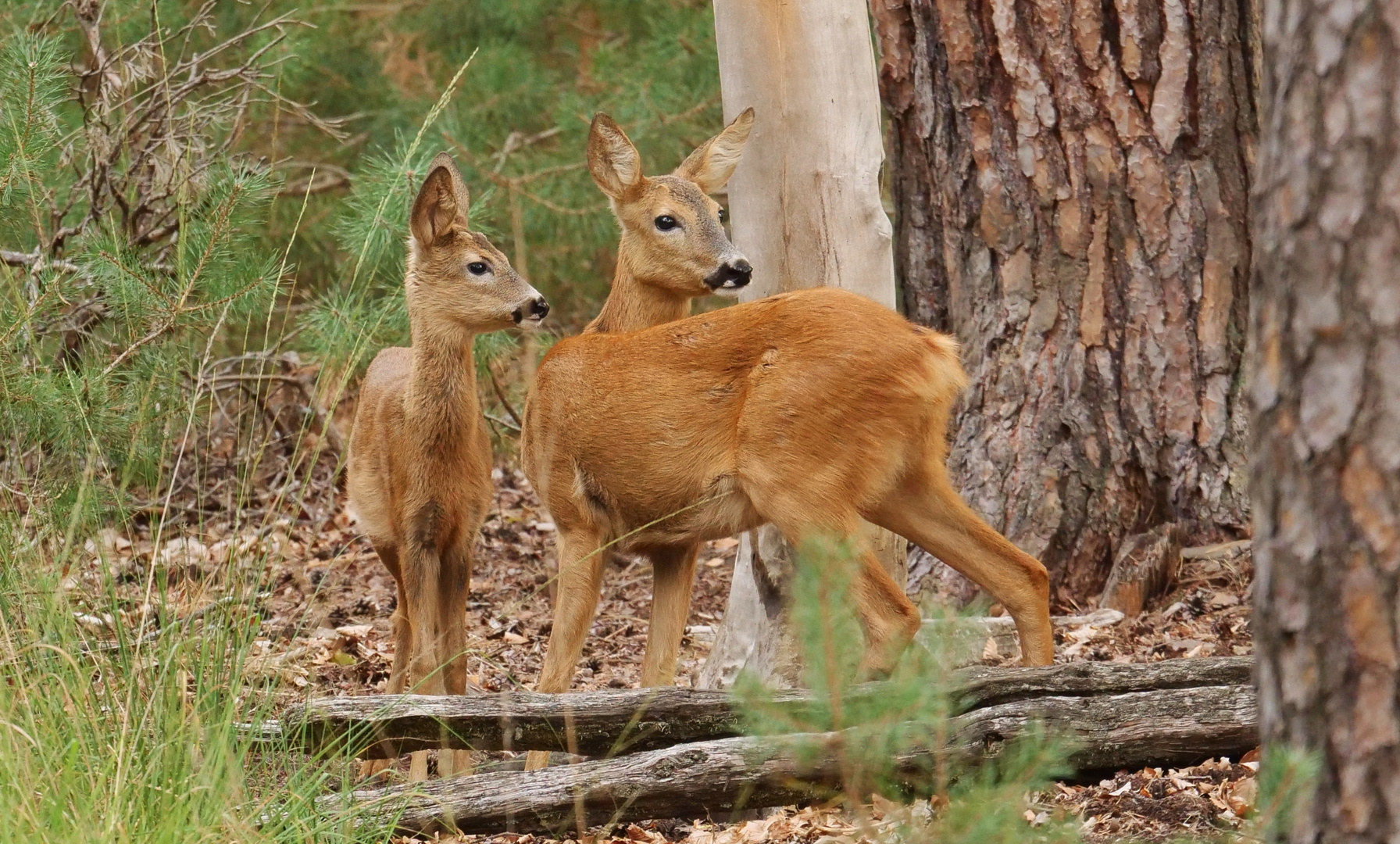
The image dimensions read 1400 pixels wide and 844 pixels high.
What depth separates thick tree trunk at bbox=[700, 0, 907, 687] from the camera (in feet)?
18.5

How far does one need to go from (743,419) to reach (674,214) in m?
1.28

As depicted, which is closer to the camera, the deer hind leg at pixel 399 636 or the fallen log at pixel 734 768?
the fallen log at pixel 734 768

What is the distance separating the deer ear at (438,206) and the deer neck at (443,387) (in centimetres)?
37

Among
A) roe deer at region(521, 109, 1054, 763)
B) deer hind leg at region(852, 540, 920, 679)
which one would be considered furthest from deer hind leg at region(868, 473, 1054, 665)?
deer hind leg at region(852, 540, 920, 679)

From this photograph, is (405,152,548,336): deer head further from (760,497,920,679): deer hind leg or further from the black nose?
(760,497,920,679): deer hind leg

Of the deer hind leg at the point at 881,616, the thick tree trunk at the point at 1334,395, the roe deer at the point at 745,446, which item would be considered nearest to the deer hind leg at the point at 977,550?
the roe deer at the point at 745,446

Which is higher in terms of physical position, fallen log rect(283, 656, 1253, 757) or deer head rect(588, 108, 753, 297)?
deer head rect(588, 108, 753, 297)

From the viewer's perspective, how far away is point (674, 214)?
6.05 metres

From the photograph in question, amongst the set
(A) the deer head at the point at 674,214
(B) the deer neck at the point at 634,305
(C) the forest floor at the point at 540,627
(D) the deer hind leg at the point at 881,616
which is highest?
(A) the deer head at the point at 674,214

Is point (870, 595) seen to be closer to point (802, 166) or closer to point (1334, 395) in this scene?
point (802, 166)

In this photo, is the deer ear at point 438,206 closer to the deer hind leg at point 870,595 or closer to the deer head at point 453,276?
the deer head at point 453,276

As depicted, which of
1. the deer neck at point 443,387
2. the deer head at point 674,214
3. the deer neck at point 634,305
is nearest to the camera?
the deer neck at point 443,387

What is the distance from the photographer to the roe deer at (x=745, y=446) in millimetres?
4969

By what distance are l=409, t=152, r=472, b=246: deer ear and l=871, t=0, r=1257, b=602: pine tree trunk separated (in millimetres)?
2205
